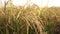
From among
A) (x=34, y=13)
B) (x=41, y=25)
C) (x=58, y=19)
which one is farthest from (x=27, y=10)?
(x=58, y=19)

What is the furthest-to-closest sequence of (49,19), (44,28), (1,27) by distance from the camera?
1. (49,19)
2. (44,28)
3. (1,27)

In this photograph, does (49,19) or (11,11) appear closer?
(11,11)

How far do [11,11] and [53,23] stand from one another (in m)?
0.65

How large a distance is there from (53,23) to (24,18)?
1.72 ft

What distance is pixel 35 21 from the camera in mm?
3053

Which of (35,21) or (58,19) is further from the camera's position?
(58,19)

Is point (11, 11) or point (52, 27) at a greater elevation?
point (11, 11)

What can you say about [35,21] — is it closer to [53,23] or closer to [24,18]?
[24,18]

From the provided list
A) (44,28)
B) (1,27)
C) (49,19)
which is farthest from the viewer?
(49,19)

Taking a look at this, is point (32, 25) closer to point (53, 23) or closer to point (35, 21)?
point (35, 21)

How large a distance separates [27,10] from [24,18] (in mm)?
188

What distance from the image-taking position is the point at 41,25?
10.0 feet

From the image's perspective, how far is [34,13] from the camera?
318 cm

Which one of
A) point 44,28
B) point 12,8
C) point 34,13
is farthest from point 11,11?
point 44,28
